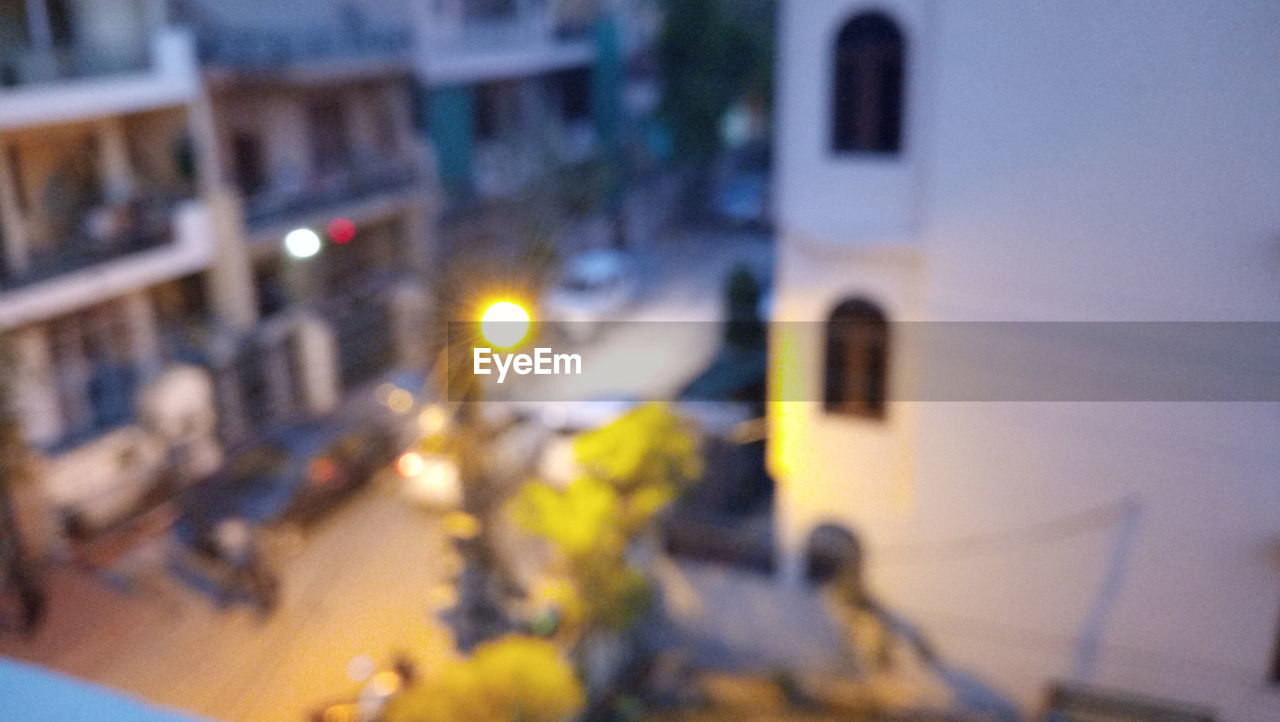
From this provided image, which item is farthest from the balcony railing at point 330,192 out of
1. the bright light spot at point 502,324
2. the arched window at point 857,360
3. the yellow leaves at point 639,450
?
the bright light spot at point 502,324

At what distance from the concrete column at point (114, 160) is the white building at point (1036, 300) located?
17.0 ft

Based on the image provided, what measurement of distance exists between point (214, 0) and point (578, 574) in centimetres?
577

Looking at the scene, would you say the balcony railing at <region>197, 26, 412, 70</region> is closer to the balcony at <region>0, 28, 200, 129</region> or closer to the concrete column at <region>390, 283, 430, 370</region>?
the balcony at <region>0, 28, 200, 129</region>

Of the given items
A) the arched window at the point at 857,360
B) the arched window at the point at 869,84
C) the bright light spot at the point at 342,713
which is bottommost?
the bright light spot at the point at 342,713

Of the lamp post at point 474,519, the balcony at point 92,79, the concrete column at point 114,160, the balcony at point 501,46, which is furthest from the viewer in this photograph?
the balcony at point 501,46

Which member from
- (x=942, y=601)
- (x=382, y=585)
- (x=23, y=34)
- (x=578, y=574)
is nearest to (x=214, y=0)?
(x=23, y=34)

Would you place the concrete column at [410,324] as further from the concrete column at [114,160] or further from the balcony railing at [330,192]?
the concrete column at [114,160]

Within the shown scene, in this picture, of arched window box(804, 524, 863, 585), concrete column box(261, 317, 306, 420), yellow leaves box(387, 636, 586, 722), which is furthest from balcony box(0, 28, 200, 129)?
arched window box(804, 524, 863, 585)

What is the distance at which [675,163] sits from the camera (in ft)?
49.3

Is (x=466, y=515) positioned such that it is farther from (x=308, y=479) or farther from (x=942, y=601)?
(x=308, y=479)

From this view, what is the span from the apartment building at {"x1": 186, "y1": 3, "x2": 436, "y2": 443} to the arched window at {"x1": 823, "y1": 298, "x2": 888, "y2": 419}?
389 cm

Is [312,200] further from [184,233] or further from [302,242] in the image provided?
[302,242]

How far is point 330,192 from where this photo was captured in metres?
8.87

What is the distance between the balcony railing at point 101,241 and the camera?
6422 millimetres
